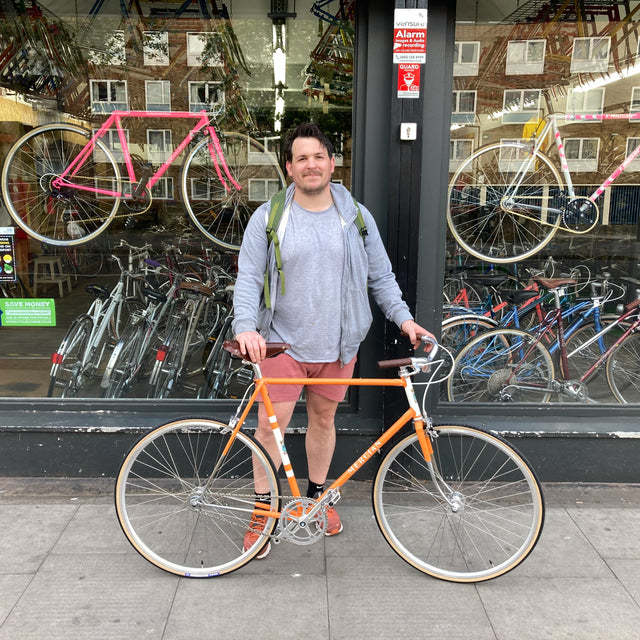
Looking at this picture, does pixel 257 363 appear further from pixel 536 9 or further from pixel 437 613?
pixel 536 9

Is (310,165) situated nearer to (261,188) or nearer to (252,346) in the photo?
(252,346)

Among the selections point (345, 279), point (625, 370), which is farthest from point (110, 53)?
point (625, 370)

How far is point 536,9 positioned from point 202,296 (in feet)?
8.80

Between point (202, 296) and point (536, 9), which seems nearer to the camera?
point (536, 9)

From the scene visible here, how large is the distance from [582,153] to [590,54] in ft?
1.94

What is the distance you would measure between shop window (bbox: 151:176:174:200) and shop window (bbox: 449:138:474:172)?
1.76 meters

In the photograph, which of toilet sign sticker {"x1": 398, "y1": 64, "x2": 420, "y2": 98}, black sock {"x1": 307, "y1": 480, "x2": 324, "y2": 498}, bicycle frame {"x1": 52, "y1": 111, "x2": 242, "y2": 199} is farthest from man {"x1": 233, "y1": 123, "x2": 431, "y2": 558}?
bicycle frame {"x1": 52, "y1": 111, "x2": 242, "y2": 199}

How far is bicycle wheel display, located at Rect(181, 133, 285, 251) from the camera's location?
383 centimetres

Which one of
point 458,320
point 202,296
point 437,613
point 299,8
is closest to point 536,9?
point 299,8

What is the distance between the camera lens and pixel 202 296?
13.1ft

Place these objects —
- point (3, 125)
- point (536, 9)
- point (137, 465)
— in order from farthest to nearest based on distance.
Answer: point (3, 125) < point (536, 9) < point (137, 465)

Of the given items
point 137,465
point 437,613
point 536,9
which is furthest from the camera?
point 536,9

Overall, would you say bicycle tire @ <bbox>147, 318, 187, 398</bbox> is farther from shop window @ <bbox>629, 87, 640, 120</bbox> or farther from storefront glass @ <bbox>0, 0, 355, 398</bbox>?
shop window @ <bbox>629, 87, 640, 120</bbox>

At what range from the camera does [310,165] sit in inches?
102
